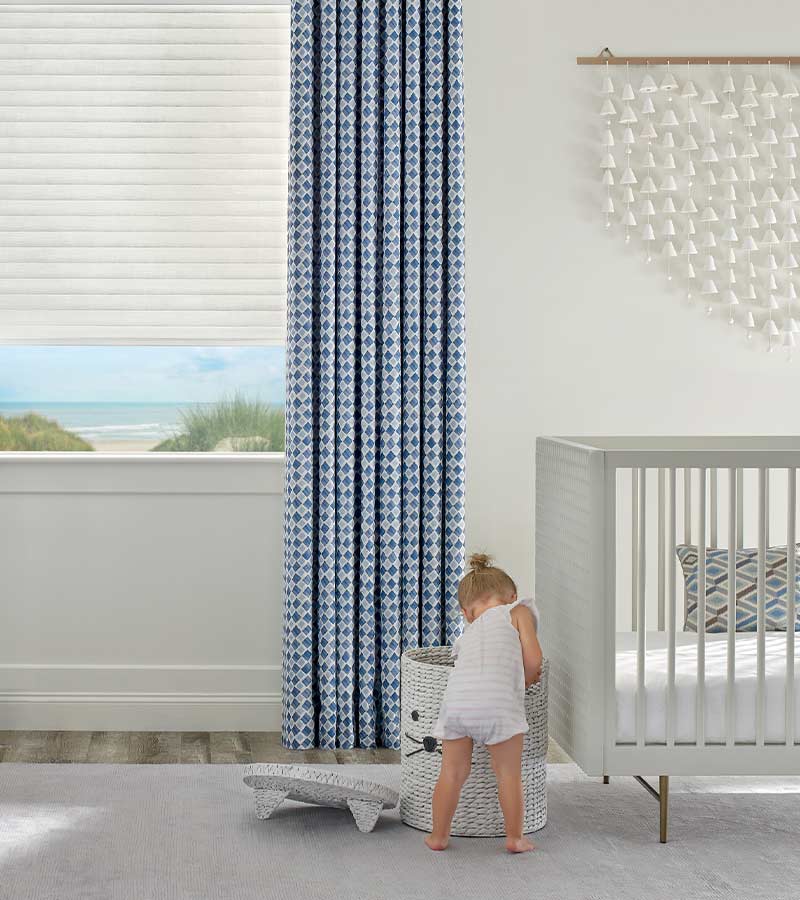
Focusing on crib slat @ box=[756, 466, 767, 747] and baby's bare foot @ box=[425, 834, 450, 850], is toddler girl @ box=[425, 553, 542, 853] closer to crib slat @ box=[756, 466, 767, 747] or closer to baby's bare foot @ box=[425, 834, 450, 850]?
baby's bare foot @ box=[425, 834, 450, 850]

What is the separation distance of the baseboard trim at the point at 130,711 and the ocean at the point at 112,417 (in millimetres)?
750

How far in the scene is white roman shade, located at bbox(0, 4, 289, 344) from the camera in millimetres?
3303

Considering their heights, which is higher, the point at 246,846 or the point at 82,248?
the point at 82,248

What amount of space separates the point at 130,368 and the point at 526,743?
172cm

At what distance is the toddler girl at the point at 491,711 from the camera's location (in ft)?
7.45

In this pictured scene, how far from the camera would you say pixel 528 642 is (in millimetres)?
2338

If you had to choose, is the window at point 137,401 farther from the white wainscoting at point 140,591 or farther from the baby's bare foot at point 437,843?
the baby's bare foot at point 437,843

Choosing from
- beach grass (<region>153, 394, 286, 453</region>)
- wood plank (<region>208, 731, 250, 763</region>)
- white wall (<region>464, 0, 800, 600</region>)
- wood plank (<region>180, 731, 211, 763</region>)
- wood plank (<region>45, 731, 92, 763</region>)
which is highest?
white wall (<region>464, 0, 800, 600</region>)

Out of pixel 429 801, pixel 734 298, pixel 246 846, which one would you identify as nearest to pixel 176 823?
pixel 246 846

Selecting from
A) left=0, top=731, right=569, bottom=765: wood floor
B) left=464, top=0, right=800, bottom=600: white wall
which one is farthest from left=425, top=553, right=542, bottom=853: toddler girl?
left=464, top=0, right=800, bottom=600: white wall

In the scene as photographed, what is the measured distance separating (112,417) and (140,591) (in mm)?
532

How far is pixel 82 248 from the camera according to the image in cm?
333

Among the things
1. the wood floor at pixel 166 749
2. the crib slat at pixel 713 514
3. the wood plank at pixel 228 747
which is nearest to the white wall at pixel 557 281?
the crib slat at pixel 713 514

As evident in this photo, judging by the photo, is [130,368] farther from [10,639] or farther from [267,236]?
[10,639]
